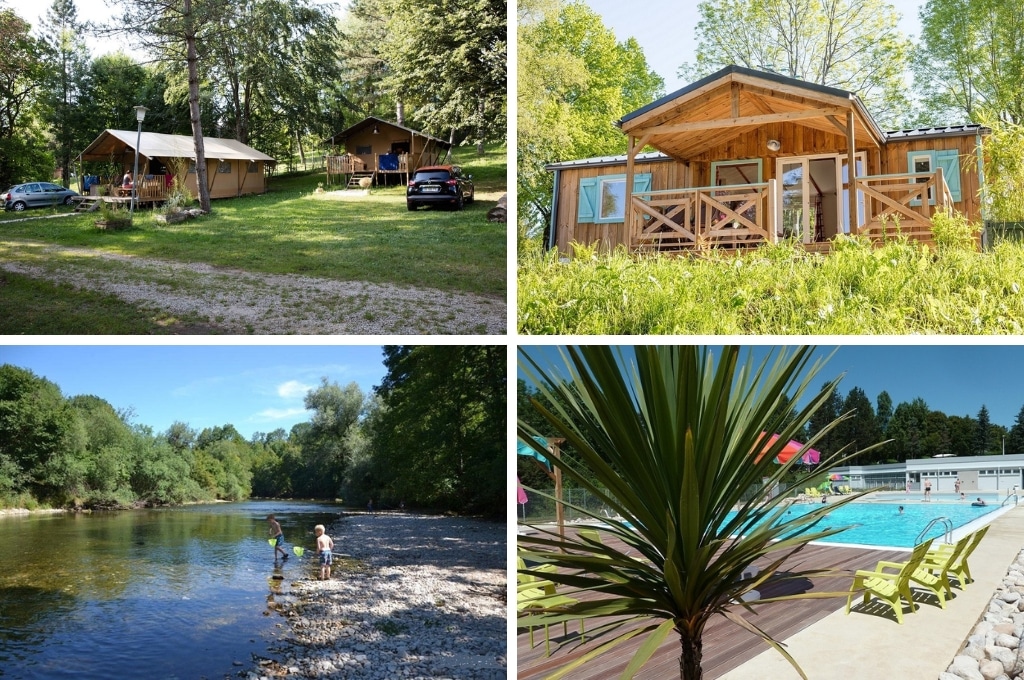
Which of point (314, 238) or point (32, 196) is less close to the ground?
point (32, 196)

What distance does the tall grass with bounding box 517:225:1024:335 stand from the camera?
9.40ft

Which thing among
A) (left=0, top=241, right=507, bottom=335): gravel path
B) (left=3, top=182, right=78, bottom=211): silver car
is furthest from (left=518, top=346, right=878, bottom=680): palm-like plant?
(left=3, top=182, right=78, bottom=211): silver car

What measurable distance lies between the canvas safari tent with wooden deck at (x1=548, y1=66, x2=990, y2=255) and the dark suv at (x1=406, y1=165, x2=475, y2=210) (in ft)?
1.47

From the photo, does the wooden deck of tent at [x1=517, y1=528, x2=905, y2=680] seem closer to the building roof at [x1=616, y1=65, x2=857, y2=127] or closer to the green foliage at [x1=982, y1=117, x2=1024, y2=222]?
the green foliage at [x1=982, y1=117, x2=1024, y2=222]

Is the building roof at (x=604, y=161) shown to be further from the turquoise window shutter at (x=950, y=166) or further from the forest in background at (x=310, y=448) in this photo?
the turquoise window shutter at (x=950, y=166)

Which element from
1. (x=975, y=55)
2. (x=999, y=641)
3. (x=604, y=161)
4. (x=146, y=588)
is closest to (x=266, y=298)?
(x=146, y=588)

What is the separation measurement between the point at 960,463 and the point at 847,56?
75.1 inches

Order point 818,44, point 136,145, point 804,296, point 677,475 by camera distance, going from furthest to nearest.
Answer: point 136,145
point 818,44
point 804,296
point 677,475

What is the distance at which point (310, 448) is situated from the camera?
13.3 feet

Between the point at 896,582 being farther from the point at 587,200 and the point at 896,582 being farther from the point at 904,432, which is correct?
the point at 587,200

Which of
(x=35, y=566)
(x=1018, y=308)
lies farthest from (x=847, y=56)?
(x=35, y=566)

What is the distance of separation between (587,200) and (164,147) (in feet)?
6.72

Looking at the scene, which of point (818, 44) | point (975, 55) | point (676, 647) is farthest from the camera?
point (818, 44)

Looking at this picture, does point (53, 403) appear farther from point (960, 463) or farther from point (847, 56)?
point (960, 463)
